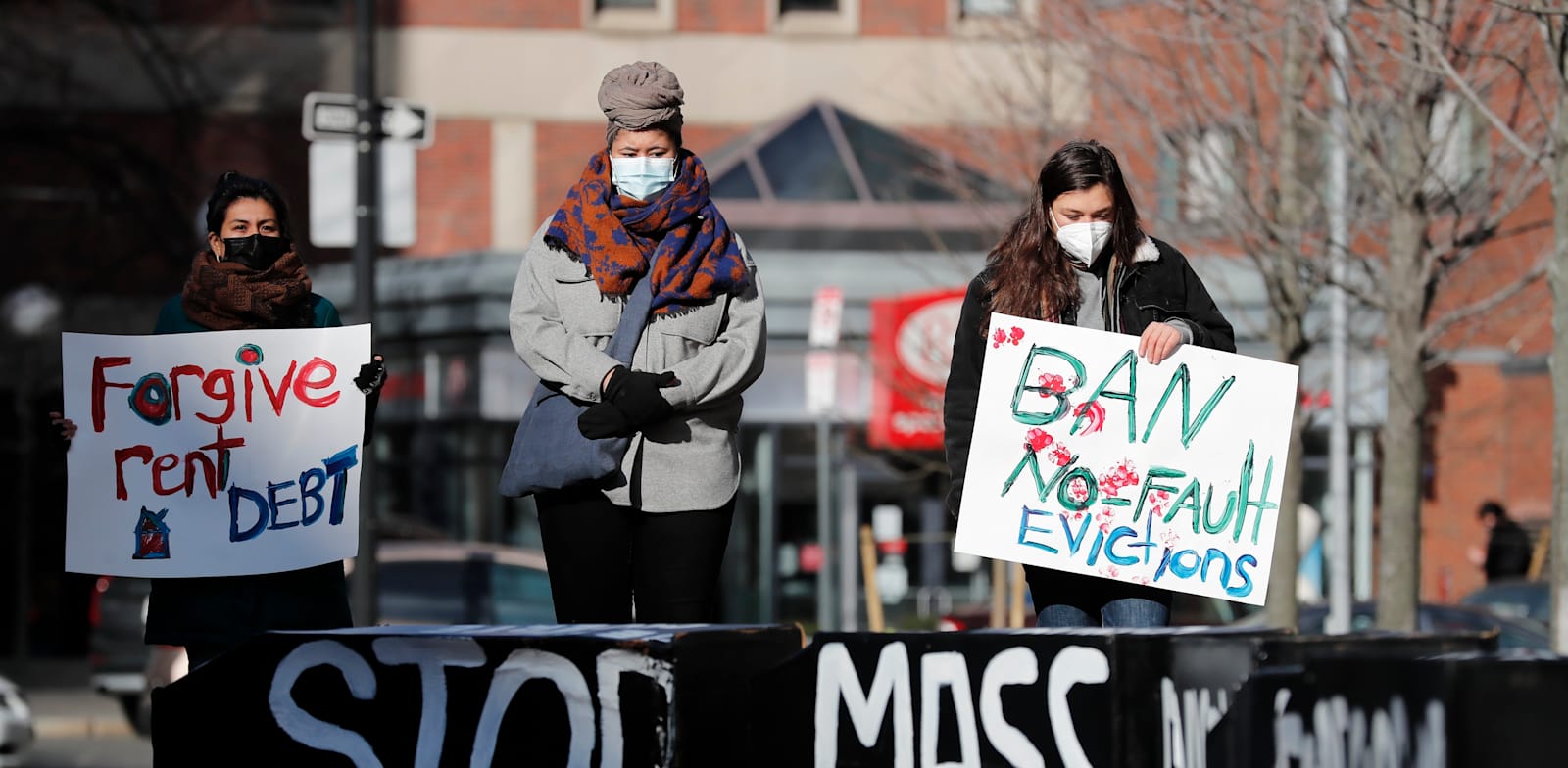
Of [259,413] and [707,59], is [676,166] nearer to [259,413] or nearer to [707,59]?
[259,413]

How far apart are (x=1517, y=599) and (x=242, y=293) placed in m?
14.0

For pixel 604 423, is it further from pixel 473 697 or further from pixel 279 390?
pixel 473 697

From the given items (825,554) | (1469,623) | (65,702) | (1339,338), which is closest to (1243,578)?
(1339,338)

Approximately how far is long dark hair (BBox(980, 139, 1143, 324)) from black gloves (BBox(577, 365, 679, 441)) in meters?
0.84

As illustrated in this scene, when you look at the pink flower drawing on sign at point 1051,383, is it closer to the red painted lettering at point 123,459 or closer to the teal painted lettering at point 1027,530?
the teal painted lettering at point 1027,530

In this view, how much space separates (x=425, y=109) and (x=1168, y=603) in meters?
8.19

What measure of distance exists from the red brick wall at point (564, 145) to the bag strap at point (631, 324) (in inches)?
999

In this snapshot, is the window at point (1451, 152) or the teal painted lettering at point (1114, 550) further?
the window at point (1451, 152)

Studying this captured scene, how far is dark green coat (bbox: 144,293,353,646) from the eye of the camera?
5516mm

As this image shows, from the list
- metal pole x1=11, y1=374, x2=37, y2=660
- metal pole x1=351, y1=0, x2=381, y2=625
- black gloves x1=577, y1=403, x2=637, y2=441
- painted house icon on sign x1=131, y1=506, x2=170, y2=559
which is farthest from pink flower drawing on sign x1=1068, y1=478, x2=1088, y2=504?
metal pole x1=11, y1=374, x2=37, y2=660

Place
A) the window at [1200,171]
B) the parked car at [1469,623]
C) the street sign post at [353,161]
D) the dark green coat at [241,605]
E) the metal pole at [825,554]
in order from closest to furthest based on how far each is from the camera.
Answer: the dark green coat at [241,605]
the window at [1200,171]
the street sign post at [353,161]
the parked car at [1469,623]
the metal pole at [825,554]

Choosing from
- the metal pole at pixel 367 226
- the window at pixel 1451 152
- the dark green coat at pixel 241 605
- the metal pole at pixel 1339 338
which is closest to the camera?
the dark green coat at pixel 241 605

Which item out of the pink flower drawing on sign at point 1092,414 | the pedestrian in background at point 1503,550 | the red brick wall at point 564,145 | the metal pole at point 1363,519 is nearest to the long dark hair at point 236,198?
the pink flower drawing on sign at point 1092,414

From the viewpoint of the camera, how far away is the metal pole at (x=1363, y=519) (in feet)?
82.6
